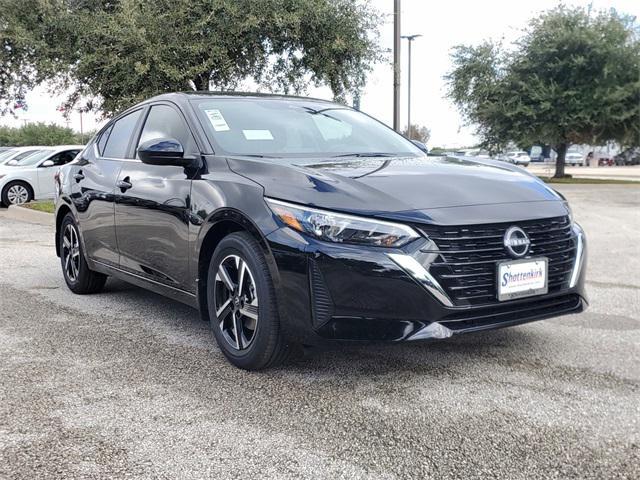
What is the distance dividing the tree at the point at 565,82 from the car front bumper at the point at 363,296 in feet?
70.5

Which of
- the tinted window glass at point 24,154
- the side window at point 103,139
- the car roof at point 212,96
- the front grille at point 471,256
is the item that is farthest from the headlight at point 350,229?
the tinted window glass at point 24,154

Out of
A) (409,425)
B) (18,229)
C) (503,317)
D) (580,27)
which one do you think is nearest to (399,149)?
(503,317)

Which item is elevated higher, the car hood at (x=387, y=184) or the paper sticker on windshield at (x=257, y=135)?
the paper sticker on windshield at (x=257, y=135)

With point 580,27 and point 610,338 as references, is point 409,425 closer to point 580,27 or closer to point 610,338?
point 610,338

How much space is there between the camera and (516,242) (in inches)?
132

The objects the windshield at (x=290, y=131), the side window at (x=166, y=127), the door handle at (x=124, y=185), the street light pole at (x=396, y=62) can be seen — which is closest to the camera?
the windshield at (x=290, y=131)

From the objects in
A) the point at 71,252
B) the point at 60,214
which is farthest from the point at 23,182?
the point at 71,252

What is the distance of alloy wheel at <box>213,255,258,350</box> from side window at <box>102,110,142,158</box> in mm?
1833

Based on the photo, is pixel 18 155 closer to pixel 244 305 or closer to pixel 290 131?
pixel 290 131

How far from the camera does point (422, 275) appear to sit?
10.3 feet

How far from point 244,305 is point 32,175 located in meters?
14.0

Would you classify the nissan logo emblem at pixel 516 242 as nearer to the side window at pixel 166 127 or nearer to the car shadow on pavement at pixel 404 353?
the car shadow on pavement at pixel 404 353

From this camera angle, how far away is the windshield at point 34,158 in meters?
16.2

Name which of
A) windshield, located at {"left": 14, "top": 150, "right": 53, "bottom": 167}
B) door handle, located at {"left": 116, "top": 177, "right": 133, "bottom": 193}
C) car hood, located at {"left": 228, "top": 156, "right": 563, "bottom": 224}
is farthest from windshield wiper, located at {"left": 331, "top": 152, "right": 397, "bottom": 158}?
windshield, located at {"left": 14, "top": 150, "right": 53, "bottom": 167}
